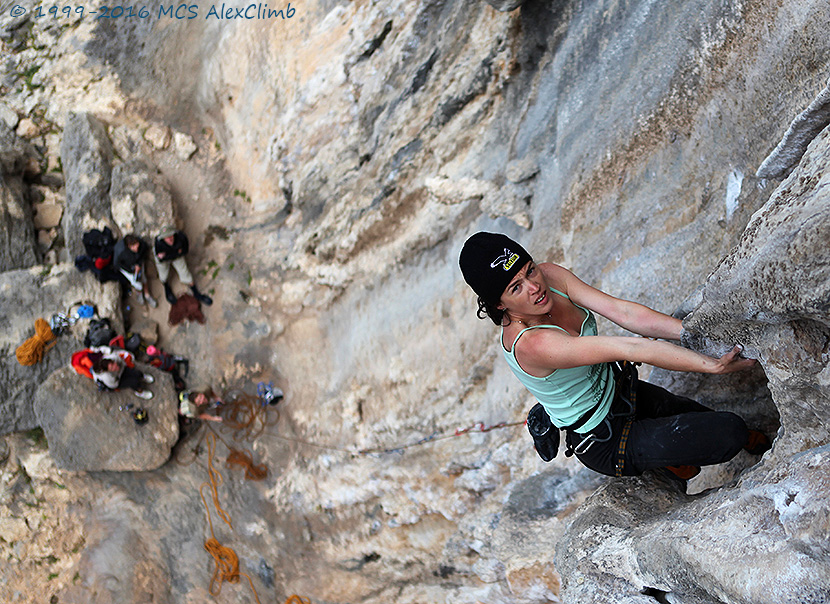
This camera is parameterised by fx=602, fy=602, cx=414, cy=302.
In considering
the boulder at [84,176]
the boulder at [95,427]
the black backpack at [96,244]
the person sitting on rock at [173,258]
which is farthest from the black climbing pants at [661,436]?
the boulder at [84,176]

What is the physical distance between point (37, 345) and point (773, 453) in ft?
27.6

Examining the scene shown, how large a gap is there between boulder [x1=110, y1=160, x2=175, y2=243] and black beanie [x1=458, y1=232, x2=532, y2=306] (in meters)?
7.21

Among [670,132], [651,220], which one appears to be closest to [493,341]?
[651,220]

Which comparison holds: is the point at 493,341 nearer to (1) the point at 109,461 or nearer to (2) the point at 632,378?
(2) the point at 632,378

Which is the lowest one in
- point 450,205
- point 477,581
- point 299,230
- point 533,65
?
point 477,581

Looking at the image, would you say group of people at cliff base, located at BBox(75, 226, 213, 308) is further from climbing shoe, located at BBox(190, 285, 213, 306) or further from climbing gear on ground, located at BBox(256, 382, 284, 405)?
climbing gear on ground, located at BBox(256, 382, 284, 405)

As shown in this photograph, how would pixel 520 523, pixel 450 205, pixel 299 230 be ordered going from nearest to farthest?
pixel 520 523
pixel 450 205
pixel 299 230

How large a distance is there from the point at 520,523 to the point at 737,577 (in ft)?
9.70

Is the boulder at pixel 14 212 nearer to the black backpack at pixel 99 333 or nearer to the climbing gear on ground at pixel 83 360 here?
the black backpack at pixel 99 333

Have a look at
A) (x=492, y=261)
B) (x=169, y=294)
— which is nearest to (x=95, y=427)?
(x=169, y=294)

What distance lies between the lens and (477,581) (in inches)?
230

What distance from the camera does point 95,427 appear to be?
7.66m

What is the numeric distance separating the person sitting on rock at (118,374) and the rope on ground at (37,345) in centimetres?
87

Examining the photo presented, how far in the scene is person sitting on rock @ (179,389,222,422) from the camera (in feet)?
26.3
